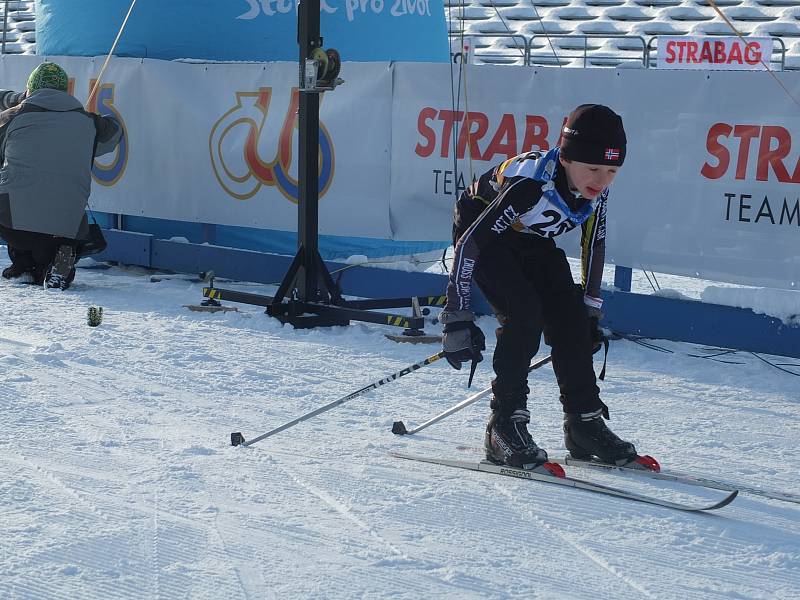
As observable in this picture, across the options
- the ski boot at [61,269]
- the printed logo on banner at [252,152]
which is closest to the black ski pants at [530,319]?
the printed logo on banner at [252,152]

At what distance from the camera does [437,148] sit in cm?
836

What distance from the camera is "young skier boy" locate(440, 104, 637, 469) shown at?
170 inches

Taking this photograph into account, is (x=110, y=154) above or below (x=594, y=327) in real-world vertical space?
above

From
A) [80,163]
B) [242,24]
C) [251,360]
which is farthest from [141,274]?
[251,360]

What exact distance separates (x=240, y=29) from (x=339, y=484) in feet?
22.9

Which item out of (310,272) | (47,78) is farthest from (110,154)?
(310,272)

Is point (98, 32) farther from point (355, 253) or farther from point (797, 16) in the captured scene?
point (797, 16)

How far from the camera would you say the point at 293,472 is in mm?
4410

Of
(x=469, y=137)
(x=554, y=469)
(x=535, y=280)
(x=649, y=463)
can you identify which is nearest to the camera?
(x=554, y=469)

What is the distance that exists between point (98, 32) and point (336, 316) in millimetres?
4901

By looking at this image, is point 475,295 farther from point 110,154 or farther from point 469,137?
point 110,154

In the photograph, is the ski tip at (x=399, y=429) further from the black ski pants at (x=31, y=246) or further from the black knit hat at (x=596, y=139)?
the black ski pants at (x=31, y=246)

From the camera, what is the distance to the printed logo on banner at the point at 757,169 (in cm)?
690

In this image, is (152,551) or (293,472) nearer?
(152,551)
